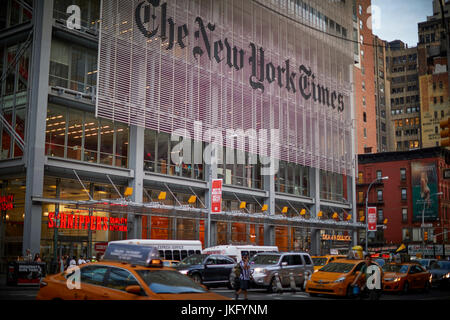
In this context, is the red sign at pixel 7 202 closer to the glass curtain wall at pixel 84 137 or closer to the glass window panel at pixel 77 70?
the glass curtain wall at pixel 84 137

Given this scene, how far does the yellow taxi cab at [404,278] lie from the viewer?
2562cm

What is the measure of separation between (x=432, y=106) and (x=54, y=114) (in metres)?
110

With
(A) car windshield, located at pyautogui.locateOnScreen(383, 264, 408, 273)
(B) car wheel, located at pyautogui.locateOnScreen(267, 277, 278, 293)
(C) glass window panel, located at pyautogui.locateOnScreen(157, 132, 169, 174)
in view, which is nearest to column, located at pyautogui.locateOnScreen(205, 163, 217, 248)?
(C) glass window panel, located at pyautogui.locateOnScreen(157, 132, 169, 174)

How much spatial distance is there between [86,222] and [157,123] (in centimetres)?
876

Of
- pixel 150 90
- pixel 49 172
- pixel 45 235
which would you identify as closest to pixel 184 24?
pixel 150 90

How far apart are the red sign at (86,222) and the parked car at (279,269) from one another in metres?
12.8

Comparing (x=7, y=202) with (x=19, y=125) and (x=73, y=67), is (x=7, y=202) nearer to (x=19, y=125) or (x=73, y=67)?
(x=19, y=125)

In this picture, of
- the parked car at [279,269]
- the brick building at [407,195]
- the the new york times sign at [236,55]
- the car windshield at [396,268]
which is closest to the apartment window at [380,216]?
the brick building at [407,195]

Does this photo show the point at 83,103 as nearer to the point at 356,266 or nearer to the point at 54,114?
the point at 54,114

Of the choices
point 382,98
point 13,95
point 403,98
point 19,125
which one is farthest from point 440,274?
point 403,98

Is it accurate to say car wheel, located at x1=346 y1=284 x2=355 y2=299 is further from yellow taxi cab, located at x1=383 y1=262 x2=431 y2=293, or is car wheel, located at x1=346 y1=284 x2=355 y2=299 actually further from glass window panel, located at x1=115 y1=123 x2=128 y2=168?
glass window panel, located at x1=115 y1=123 x2=128 y2=168

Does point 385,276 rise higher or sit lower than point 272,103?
lower

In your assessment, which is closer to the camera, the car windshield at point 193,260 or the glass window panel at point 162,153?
the car windshield at point 193,260

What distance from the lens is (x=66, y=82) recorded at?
3584cm
